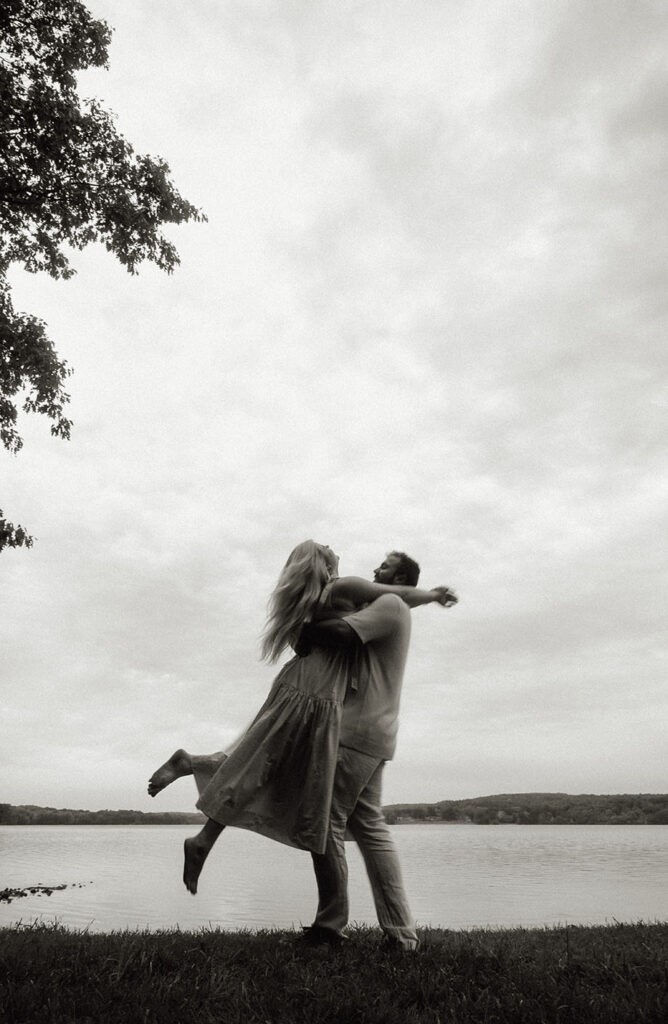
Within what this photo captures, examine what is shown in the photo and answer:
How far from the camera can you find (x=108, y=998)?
347 centimetres

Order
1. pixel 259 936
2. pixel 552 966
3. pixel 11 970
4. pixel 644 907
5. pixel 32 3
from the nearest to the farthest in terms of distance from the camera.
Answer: pixel 11 970 → pixel 552 966 → pixel 259 936 → pixel 32 3 → pixel 644 907

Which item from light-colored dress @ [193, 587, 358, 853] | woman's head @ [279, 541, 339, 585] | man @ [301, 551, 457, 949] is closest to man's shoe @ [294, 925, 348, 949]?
man @ [301, 551, 457, 949]

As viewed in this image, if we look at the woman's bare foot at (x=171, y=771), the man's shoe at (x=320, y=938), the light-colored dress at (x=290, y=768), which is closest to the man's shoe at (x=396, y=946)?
the man's shoe at (x=320, y=938)

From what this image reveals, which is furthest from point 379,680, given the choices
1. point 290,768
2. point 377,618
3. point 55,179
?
point 55,179

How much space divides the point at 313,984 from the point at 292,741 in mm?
1321

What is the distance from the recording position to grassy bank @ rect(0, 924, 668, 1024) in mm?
3363

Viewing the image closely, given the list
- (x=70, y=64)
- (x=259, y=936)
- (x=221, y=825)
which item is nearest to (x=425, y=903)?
(x=259, y=936)

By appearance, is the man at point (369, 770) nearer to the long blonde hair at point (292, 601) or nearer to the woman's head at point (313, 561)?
the long blonde hair at point (292, 601)

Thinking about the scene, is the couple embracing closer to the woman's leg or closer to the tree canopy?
the woman's leg

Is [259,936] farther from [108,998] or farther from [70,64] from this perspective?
[70,64]

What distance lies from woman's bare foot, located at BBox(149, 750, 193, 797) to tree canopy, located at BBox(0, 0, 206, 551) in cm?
501

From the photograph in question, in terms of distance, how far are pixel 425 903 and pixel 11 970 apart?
39.3 feet

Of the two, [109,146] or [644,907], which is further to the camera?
[644,907]

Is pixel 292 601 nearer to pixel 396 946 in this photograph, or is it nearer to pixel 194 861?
pixel 194 861
